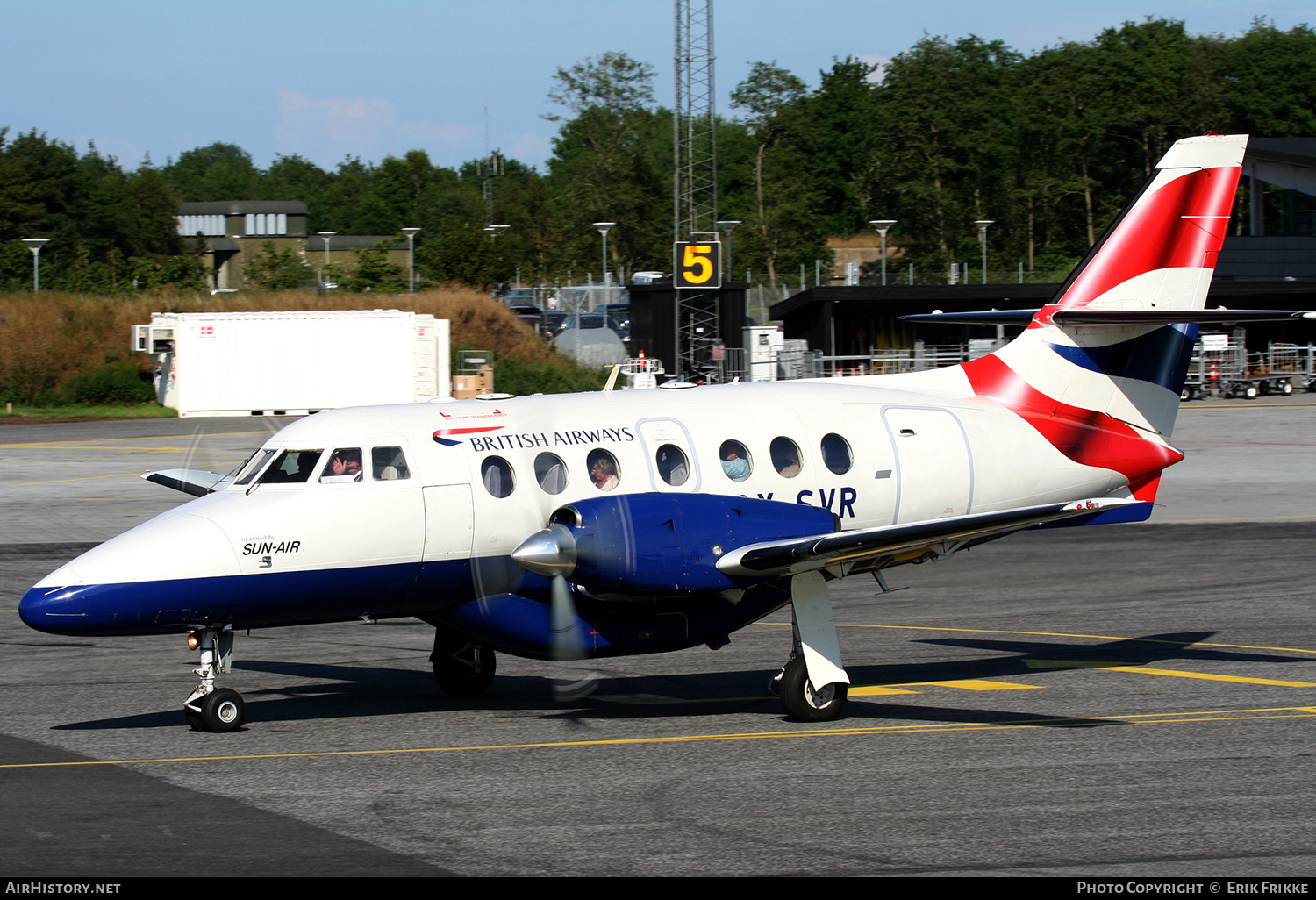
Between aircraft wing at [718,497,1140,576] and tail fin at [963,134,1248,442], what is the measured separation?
3656 millimetres

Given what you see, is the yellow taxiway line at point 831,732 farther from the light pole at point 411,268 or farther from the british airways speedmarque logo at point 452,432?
the light pole at point 411,268

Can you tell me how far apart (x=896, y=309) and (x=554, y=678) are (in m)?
45.8

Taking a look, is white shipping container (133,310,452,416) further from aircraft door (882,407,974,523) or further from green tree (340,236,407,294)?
aircraft door (882,407,974,523)

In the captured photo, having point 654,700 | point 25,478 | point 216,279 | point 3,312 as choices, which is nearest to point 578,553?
point 654,700

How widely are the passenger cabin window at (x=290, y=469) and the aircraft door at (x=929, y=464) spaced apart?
20.7 ft

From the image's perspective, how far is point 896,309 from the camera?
57719 millimetres

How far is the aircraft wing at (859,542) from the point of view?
11094mm

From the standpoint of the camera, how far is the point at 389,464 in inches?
466

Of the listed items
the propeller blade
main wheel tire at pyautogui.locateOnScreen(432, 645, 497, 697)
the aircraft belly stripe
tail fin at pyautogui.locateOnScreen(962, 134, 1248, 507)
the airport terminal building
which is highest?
the airport terminal building

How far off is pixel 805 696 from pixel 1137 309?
6865 mm

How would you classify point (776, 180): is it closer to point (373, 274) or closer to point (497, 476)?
point (373, 274)

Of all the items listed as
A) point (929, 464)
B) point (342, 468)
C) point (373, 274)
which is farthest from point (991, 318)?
point (373, 274)

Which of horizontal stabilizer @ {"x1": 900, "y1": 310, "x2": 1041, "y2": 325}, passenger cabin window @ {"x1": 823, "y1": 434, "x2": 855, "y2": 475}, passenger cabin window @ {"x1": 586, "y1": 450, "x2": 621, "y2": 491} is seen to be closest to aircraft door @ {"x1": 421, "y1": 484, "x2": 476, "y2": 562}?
passenger cabin window @ {"x1": 586, "y1": 450, "x2": 621, "y2": 491}

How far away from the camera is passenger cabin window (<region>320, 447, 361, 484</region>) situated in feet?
38.1
